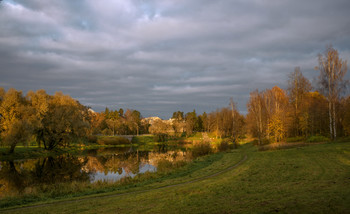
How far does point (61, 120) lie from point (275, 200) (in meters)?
43.5

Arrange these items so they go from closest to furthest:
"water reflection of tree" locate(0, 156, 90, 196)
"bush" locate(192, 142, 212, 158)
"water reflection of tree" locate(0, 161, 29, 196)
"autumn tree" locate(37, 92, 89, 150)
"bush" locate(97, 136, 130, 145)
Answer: "water reflection of tree" locate(0, 161, 29, 196), "water reflection of tree" locate(0, 156, 90, 196), "bush" locate(192, 142, 212, 158), "autumn tree" locate(37, 92, 89, 150), "bush" locate(97, 136, 130, 145)

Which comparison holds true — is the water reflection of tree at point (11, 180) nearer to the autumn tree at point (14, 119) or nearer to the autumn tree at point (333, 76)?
the autumn tree at point (14, 119)

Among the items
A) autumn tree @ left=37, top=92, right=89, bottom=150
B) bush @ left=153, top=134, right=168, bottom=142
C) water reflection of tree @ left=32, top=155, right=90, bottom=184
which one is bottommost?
water reflection of tree @ left=32, top=155, right=90, bottom=184

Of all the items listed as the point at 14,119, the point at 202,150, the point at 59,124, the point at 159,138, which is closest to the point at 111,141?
the point at 159,138

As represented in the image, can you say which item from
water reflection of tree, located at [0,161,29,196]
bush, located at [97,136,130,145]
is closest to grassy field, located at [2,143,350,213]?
water reflection of tree, located at [0,161,29,196]

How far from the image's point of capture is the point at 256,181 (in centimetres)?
1505

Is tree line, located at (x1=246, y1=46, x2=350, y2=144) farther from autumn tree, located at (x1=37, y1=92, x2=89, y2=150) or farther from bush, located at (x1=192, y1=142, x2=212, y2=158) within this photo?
autumn tree, located at (x1=37, y1=92, x2=89, y2=150)

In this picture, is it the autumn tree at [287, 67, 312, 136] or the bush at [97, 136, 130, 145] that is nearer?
the autumn tree at [287, 67, 312, 136]

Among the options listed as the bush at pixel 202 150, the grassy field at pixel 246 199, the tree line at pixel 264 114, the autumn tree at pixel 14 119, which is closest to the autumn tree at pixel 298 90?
the tree line at pixel 264 114

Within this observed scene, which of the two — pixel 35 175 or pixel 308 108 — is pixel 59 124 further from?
pixel 308 108

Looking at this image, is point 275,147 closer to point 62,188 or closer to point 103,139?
point 62,188

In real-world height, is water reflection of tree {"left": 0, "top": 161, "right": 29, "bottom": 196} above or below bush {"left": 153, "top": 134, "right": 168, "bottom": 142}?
below

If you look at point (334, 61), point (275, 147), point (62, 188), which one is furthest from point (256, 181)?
point (334, 61)

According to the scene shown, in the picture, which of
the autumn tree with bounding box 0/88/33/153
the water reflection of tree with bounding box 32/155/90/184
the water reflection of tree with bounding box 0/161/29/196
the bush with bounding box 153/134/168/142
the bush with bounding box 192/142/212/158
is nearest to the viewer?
the water reflection of tree with bounding box 0/161/29/196
